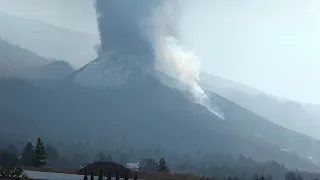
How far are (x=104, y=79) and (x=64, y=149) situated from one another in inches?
2052

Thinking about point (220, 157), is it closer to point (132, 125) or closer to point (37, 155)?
point (132, 125)

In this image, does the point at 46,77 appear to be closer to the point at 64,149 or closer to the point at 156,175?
the point at 64,149

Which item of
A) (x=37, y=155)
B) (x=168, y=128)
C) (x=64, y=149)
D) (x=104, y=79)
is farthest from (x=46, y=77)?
(x=37, y=155)

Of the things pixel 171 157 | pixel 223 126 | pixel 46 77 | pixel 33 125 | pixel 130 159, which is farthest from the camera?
pixel 46 77

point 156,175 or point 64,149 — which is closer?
point 156,175

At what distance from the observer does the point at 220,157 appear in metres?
142

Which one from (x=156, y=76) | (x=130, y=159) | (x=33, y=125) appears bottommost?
(x=130, y=159)

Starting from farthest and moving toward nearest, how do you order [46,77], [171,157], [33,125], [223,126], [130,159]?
[46,77], [223,126], [33,125], [171,157], [130,159]

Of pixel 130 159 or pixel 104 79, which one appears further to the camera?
pixel 104 79

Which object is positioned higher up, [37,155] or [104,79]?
[104,79]

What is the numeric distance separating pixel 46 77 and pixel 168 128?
164 ft

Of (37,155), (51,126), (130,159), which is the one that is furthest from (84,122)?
(37,155)

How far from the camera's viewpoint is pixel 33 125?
15375 centimetres

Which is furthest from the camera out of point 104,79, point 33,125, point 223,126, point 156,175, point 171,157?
point 104,79
